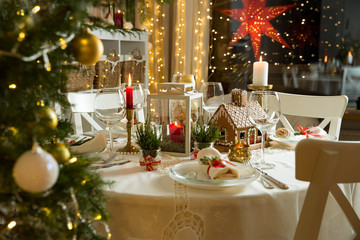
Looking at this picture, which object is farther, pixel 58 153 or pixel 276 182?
pixel 276 182

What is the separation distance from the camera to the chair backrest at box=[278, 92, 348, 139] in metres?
2.07

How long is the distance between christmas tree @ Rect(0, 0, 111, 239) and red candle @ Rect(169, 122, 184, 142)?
2.25ft

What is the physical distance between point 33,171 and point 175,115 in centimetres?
88

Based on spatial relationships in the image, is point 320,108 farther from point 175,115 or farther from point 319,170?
point 319,170

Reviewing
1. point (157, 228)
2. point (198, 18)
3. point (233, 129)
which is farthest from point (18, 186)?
point (198, 18)

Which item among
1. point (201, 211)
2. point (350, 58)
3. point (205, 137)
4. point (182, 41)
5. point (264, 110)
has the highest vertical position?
point (182, 41)

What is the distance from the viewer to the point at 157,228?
3.29 feet

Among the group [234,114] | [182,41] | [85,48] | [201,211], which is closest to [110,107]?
[234,114]

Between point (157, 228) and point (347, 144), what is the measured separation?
0.51 meters

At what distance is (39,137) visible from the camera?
0.64 meters

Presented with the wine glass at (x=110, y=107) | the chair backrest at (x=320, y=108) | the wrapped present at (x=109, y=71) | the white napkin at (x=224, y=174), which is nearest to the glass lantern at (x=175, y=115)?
the wine glass at (x=110, y=107)

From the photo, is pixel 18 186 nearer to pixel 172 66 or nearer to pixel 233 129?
pixel 233 129

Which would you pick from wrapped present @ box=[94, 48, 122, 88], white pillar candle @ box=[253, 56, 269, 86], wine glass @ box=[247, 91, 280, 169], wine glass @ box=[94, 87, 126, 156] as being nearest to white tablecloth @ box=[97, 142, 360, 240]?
wine glass @ box=[247, 91, 280, 169]

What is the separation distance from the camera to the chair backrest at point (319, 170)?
875 mm
